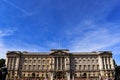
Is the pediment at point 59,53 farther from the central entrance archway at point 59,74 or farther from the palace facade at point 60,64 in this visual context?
the central entrance archway at point 59,74

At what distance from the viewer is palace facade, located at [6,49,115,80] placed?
87.0 metres

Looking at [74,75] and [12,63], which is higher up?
[12,63]

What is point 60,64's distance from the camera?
292ft

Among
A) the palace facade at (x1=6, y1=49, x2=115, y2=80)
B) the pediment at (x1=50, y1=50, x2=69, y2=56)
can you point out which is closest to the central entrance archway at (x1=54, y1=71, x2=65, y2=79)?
the palace facade at (x1=6, y1=49, x2=115, y2=80)

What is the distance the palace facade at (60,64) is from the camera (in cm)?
8697

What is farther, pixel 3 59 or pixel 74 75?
pixel 3 59

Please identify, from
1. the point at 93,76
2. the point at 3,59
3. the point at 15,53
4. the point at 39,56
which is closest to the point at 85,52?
the point at 93,76

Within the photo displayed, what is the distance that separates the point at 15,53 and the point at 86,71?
4118 cm

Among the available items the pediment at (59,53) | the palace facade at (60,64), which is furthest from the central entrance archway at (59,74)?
the pediment at (59,53)

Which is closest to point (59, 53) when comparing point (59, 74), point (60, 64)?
point (60, 64)

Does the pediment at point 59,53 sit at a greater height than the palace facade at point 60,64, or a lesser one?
greater

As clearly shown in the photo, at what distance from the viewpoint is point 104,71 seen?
3428 inches

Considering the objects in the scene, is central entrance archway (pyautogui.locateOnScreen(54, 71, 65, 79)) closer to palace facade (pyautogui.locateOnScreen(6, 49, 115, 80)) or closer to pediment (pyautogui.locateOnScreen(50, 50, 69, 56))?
palace facade (pyautogui.locateOnScreen(6, 49, 115, 80))

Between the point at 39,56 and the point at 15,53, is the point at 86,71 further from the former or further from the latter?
the point at 15,53
